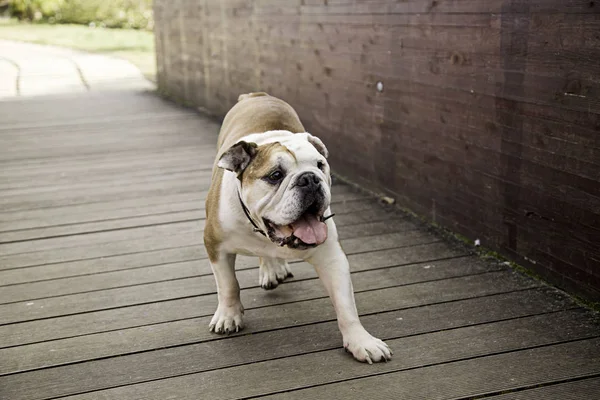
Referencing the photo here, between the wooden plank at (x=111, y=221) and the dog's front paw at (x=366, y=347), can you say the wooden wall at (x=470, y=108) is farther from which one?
the dog's front paw at (x=366, y=347)

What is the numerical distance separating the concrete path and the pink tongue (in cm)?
919

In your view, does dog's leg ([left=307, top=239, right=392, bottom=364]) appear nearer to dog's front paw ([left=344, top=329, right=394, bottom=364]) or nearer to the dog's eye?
dog's front paw ([left=344, top=329, right=394, bottom=364])

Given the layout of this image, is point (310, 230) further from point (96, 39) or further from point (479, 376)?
point (96, 39)

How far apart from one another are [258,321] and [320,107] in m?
3.03

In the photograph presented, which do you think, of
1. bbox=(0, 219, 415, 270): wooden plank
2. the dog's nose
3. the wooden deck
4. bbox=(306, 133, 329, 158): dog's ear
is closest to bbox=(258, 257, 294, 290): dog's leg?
the wooden deck

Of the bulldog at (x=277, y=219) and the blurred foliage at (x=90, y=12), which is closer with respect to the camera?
the bulldog at (x=277, y=219)

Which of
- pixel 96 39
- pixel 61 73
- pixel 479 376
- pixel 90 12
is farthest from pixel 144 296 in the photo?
pixel 90 12

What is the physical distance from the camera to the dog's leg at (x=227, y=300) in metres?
3.37

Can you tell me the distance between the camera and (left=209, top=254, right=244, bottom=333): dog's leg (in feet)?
11.0

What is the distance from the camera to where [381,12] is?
5.08 metres

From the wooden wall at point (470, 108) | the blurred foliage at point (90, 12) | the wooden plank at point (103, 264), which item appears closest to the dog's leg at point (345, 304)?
the wooden wall at point (470, 108)

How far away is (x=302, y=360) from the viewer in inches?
122

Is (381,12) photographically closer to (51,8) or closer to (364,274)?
(364,274)

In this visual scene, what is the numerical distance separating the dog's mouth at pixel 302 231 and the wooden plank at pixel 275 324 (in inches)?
24.3
